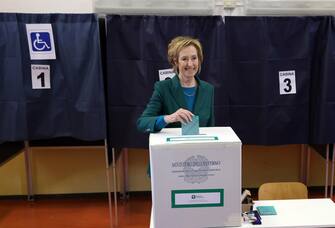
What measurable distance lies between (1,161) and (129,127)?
1127 millimetres

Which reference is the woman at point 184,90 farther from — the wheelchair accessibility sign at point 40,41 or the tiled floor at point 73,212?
the tiled floor at point 73,212

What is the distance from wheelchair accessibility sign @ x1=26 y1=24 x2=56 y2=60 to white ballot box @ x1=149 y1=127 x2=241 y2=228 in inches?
68.1

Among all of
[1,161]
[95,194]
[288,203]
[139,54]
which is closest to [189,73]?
[288,203]

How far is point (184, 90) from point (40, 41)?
4.96 ft

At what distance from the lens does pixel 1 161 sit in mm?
2844

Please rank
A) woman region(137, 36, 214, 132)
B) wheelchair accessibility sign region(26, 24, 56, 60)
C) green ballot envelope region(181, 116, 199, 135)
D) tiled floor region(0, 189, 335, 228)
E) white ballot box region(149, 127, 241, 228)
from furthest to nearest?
1. tiled floor region(0, 189, 335, 228)
2. wheelchair accessibility sign region(26, 24, 56, 60)
3. woman region(137, 36, 214, 132)
4. green ballot envelope region(181, 116, 199, 135)
5. white ballot box region(149, 127, 241, 228)

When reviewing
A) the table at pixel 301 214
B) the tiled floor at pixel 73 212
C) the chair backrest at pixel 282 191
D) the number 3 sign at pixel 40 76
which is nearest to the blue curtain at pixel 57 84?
the number 3 sign at pixel 40 76

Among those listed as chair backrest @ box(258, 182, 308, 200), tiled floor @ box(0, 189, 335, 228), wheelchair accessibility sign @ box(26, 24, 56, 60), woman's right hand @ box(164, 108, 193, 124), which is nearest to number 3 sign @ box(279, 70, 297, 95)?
chair backrest @ box(258, 182, 308, 200)

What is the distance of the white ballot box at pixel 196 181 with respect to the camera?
1.18m

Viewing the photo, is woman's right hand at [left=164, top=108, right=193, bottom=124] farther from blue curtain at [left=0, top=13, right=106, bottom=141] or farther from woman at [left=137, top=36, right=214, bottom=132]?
blue curtain at [left=0, top=13, right=106, bottom=141]

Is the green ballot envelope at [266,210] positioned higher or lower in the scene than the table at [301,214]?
higher

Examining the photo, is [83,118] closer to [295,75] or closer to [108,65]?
[108,65]

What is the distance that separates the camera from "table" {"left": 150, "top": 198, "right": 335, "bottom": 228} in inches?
52.4

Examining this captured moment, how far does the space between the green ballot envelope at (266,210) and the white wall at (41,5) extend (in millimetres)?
2489
